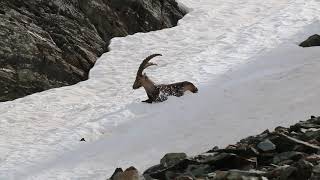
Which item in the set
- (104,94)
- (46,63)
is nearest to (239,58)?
(104,94)

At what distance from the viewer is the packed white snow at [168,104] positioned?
489 inches

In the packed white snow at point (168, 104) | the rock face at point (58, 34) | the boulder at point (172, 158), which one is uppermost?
the rock face at point (58, 34)

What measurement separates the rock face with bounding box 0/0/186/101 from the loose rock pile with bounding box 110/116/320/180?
11.5 m

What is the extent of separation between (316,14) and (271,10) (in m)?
3.18

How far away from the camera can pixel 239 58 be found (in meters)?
21.4

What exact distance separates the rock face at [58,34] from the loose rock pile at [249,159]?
37.9 feet

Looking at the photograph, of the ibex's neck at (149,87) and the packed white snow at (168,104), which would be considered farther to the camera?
the ibex's neck at (149,87)

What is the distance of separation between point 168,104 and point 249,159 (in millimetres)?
7250

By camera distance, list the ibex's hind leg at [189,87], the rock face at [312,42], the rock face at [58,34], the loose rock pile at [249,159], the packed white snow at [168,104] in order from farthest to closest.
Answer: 1. the rock face at [58,34]
2. the rock face at [312,42]
3. the ibex's hind leg at [189,87]
4. the packed white snow at [168,104]
5. the loose rock pile at [249,159]

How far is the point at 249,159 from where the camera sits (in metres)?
8.88

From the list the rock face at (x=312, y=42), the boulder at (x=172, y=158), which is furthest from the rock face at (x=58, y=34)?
the boulder at (x=172, y=158)

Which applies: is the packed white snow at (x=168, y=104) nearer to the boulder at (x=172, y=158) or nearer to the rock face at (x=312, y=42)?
the rock face at (x=312, y=42)

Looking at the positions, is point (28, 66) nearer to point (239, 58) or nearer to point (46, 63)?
point (46, 63)

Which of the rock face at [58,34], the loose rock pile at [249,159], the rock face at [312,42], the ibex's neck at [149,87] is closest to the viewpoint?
the loose rock pile at [249,159]
